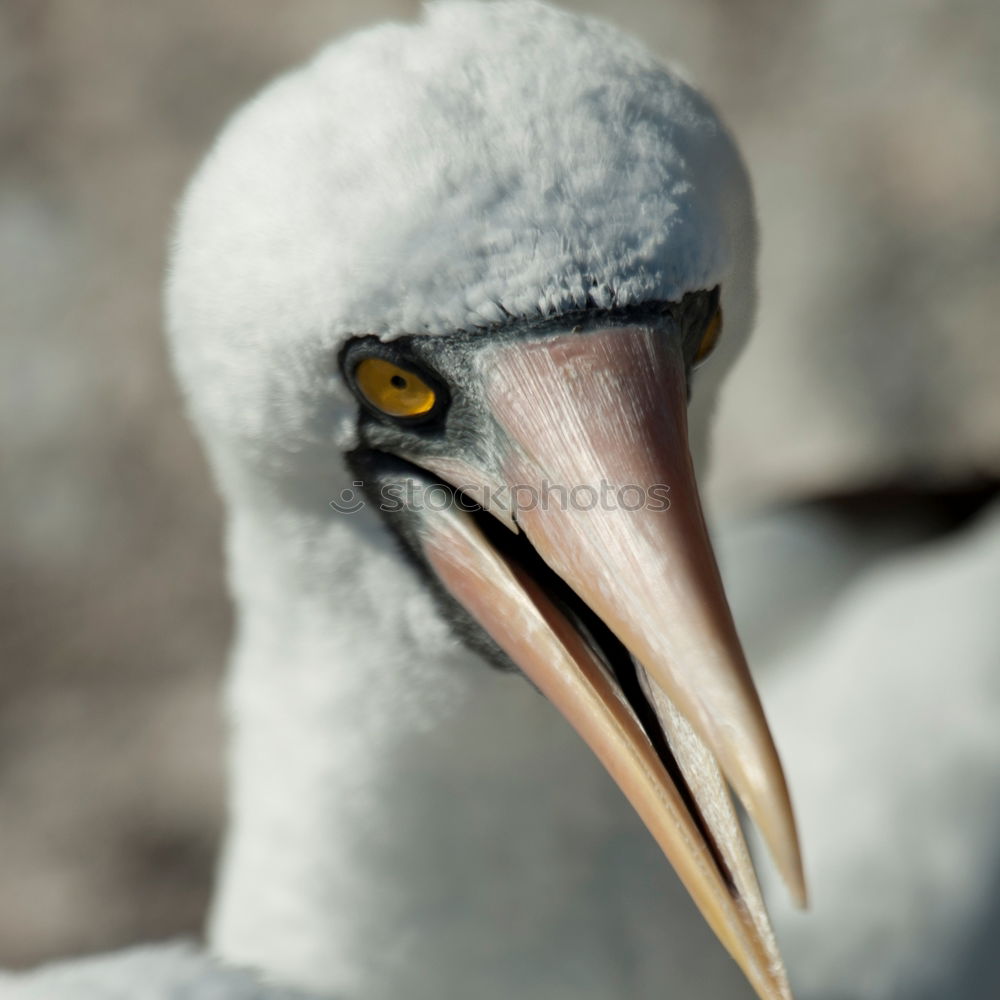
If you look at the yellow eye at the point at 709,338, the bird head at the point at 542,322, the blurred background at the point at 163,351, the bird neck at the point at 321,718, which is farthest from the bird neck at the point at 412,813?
the blurred background at the point at 163,351

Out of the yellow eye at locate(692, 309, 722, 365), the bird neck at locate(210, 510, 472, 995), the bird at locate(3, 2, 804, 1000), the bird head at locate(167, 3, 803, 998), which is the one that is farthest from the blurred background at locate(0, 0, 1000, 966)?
the bird head at locate(167, 3, 803, 998)

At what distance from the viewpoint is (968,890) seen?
258 centimetres

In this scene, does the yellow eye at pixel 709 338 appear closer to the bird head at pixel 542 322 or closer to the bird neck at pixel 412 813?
the bird head at pixel 542 322

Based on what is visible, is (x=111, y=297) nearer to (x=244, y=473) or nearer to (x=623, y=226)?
(x=244, y=473)

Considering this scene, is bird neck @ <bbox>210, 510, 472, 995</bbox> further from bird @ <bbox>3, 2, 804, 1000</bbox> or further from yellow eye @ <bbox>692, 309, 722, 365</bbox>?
yellow eye @ <bbox>692, 309, 722, 365</bbox>

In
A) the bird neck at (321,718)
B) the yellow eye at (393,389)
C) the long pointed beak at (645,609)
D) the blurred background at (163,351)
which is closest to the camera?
the long pointed beak at (645,609)

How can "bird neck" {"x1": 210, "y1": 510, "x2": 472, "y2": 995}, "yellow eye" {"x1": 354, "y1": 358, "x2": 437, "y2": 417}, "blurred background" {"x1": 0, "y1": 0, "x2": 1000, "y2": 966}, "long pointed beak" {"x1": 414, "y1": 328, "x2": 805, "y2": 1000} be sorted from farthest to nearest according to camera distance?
"blurred background" {"x1": 0, "y1": 0, "x2": 1000, "y2": 966} → "bird neck" {"x1": 210, "y1": 510, "x2": 472, "y2": 995} → "yellow eye" {"x1": 354, "y1": 358, "x2": 437, "y2": 417} → "long pointed beak" {"x1": 414, "y1": 328, "x2": 805, "y2": 1000}

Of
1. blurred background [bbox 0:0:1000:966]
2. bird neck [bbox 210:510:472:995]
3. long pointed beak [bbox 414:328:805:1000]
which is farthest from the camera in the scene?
blurred background [bbox 0:0:1000:966]

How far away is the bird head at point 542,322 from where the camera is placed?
145 centimetres

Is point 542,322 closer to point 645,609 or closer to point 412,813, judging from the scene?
point 645,609

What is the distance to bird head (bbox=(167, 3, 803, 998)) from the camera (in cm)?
145

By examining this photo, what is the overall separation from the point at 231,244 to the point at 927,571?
2.37 metres

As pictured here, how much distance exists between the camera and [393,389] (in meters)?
1.60

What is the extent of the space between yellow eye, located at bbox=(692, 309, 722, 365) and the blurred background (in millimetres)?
2307
